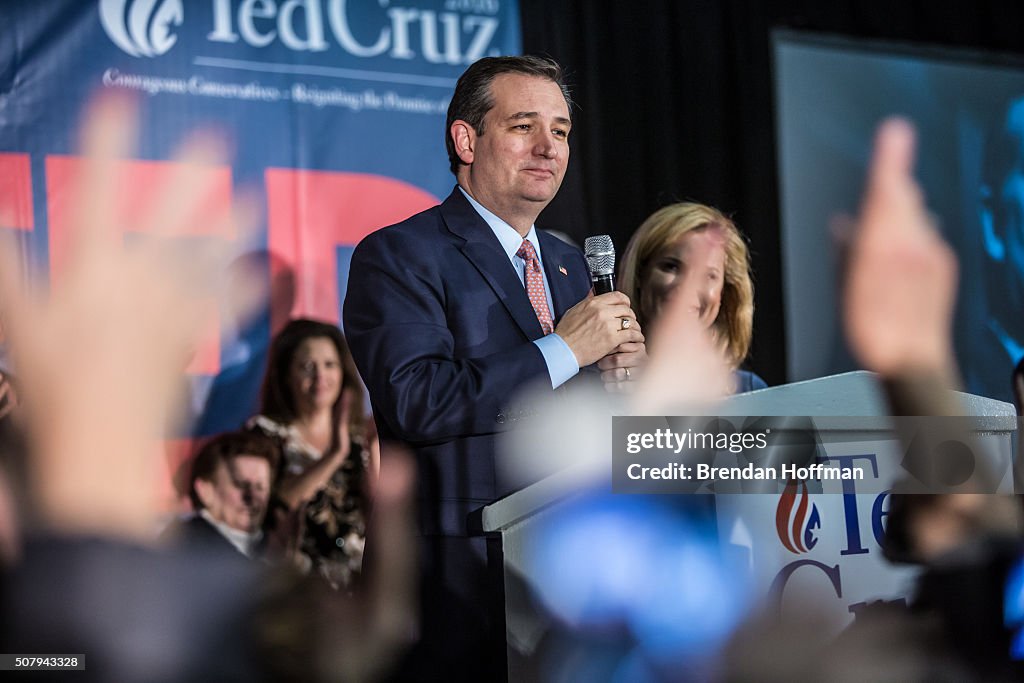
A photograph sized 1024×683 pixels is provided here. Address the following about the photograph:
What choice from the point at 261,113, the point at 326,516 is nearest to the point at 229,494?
the point at 326,516

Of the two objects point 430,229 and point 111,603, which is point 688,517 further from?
point 111,603

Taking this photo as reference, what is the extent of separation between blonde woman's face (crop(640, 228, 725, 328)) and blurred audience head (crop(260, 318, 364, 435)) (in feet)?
3.32

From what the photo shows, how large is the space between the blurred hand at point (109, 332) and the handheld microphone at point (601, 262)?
1.85 meters

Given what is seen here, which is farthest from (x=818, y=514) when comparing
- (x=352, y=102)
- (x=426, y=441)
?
(x=352, y=102)

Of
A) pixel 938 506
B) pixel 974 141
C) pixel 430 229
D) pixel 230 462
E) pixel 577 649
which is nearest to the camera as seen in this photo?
pixel 577 649

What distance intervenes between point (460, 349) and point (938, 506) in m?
0.81

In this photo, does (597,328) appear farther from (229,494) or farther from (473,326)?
(229,494)

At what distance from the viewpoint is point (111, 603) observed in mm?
3229

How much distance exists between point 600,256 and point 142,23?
223 cm

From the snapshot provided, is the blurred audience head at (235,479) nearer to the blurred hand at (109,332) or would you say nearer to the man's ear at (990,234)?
the blurred hand at (109,332)

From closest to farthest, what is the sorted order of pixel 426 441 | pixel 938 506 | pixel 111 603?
pixel 938 506
pixel 426 441
pixel 111 603

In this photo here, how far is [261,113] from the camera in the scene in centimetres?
366

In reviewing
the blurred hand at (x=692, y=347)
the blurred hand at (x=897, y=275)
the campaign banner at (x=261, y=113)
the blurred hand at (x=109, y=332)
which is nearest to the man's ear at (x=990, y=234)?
the blurred hand at (x=897, y=275)

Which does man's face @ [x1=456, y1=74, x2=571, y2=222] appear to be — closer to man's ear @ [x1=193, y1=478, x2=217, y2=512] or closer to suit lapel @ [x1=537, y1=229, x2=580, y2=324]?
suit lapel @ [x1=537, y1=229, x2=580, y2=324]
